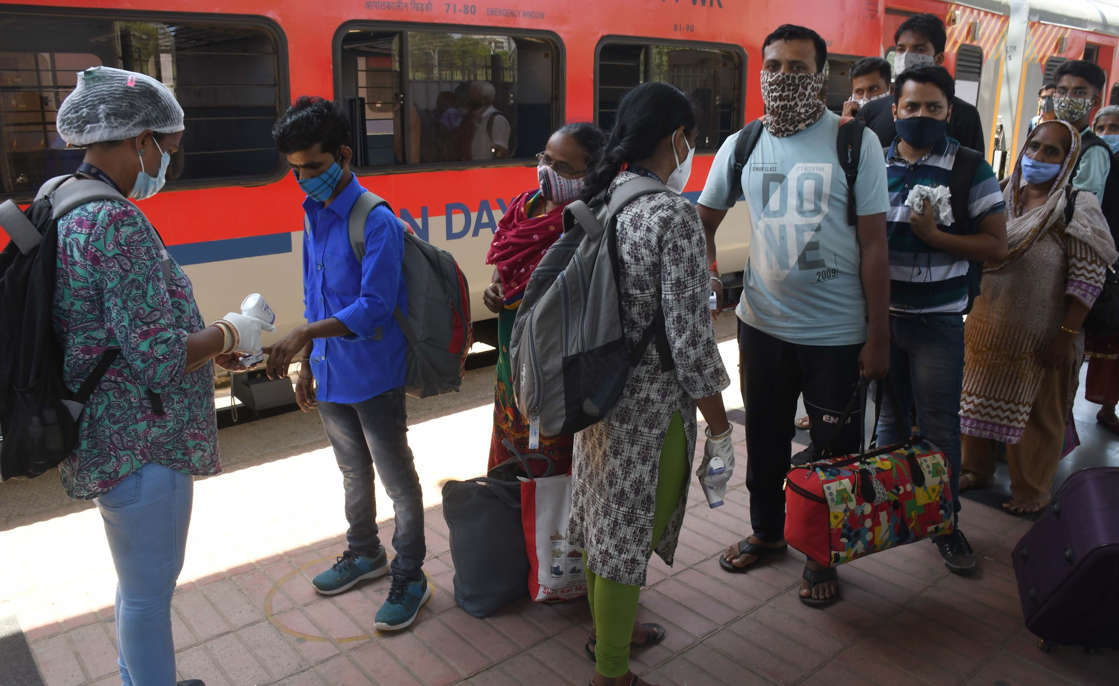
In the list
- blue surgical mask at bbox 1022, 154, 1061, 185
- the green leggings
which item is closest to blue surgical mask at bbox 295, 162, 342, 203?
the green leggings

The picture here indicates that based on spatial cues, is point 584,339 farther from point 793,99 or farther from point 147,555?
point 793,99

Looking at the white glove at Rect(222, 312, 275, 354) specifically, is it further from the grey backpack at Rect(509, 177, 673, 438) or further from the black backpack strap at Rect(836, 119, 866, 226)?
the black backpack strap at Rect(836, 119, 866, 226)

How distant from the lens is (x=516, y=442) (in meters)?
3.09

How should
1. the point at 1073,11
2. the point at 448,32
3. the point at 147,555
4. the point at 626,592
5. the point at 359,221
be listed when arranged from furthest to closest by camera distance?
the point at 1073,11 → the point at 448,32 → the point at 359,221 → the point at 626,592 → the point at 147,555

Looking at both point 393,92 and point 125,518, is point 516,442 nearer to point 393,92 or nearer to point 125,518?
point 125,518

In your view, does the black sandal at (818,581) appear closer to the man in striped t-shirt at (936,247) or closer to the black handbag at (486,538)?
the man in striped t-shirt at (936,247)

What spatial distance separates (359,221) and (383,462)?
0.82m

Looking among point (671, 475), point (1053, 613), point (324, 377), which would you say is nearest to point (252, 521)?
point (324, 377)

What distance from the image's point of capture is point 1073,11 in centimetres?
1154

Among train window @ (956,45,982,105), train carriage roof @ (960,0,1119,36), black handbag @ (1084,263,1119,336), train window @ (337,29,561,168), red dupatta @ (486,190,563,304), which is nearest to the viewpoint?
red dupatta @ (486,190,563,304)

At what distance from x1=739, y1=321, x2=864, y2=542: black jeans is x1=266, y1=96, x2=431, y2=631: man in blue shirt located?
1.28 metres

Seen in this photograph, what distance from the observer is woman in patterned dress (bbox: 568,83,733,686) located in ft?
7.50

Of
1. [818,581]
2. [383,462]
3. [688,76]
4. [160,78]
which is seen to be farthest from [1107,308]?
[160,78]

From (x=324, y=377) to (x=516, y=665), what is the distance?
1.13 meters
